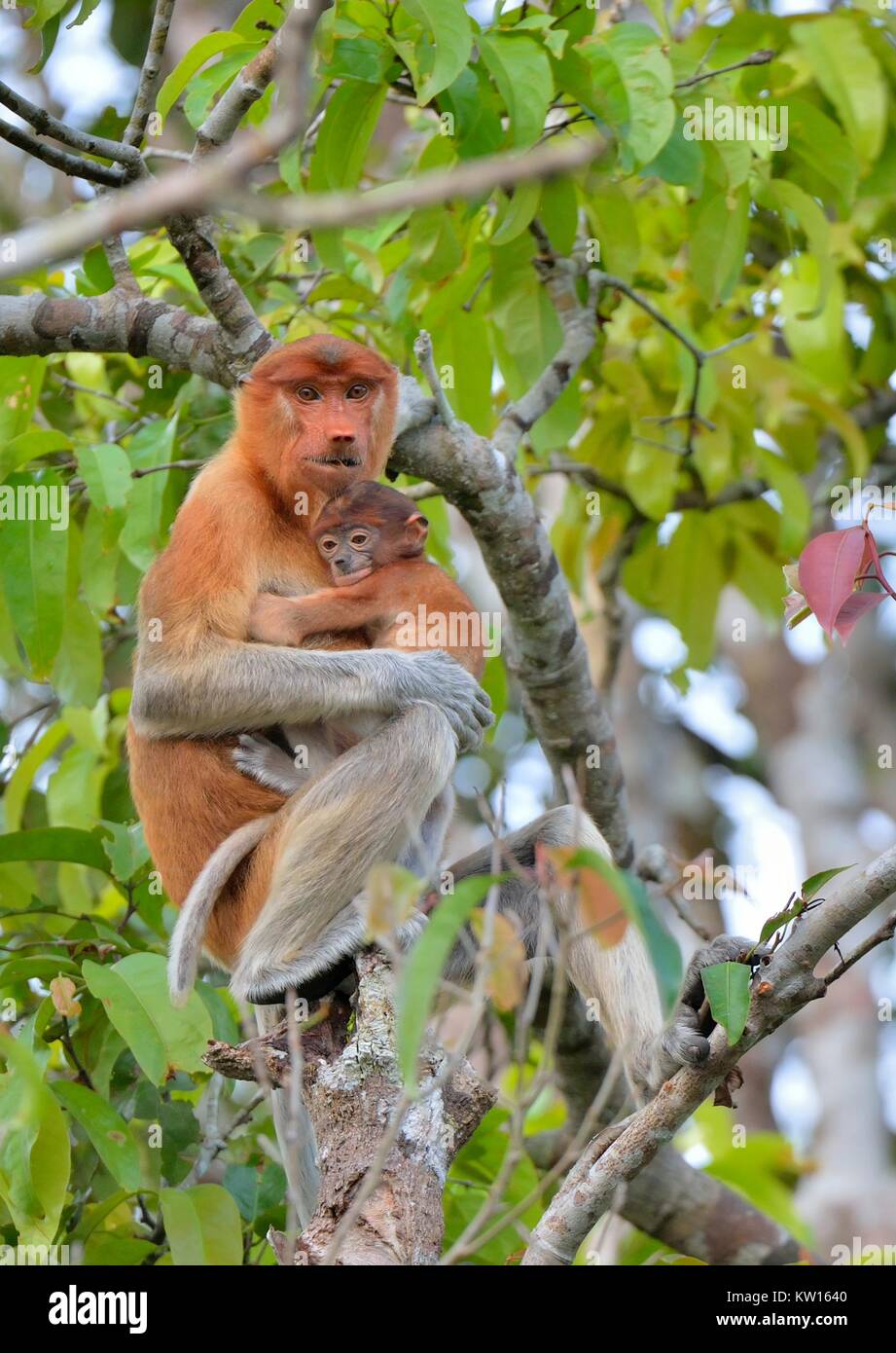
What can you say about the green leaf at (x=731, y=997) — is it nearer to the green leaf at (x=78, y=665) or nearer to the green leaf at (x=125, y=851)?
the green leaf at (x=125, y=851)

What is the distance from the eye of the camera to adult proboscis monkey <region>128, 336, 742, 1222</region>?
3.74 meters

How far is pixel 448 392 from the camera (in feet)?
16.8

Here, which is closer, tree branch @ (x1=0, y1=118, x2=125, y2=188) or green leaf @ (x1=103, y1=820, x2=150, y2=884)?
tree branch @ (x1=0, y1=118, x2=125, y2=188)

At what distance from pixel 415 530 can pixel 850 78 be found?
2108 millimetres

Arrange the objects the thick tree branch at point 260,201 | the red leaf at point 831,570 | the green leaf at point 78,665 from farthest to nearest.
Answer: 1. the green leaf at point 78,665
2. the red leaf at point 831,570
3. the thick tree branch at point 260,201

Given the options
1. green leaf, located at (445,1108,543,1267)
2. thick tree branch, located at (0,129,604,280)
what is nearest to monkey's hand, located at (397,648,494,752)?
green leaf, located at (445,1108,543,1267)

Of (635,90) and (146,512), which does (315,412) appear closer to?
(146,512)

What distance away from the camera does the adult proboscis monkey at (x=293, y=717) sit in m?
3.74

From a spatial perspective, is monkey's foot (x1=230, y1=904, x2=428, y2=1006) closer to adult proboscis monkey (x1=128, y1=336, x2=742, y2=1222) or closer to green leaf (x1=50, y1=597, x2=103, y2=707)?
adult proboscis monkey (x1=128, y1=336, x2=742, y2=1222)

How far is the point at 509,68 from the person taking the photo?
379 centimetres

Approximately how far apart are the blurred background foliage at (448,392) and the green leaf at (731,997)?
604mm

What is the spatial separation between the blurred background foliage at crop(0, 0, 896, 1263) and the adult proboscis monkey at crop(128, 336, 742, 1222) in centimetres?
24

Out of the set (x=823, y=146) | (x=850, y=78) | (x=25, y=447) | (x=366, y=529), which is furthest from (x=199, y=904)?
(x=850, y=78)

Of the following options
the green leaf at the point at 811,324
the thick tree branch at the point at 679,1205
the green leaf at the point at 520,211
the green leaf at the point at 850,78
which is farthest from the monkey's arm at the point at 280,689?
the green leaf at the point at 811,324
